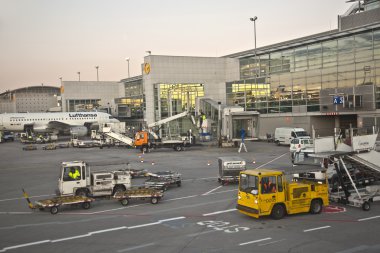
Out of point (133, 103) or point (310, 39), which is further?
point (133, 103)

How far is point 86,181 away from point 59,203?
2.92 metres

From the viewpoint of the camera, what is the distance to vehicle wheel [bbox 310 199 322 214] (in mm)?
18938

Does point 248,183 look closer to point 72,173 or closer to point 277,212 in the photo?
point 277,212

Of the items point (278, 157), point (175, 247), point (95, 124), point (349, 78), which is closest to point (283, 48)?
point (349, 78)

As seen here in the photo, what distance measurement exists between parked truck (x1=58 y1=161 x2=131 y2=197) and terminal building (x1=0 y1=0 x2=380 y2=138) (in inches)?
1369

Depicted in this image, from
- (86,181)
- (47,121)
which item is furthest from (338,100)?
(47,121)

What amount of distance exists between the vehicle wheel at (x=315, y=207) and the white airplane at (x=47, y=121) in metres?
63.7

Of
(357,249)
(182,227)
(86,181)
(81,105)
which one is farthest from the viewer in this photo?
(81,105)

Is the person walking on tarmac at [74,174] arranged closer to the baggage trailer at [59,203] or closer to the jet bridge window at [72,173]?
the jet bridge window at [72,173]

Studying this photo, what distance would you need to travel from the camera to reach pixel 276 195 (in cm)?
1795

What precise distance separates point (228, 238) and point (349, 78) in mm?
44884

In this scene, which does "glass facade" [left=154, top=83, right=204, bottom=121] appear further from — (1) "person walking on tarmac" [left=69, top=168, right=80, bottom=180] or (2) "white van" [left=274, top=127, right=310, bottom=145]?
(1) "person walking on tarmac" [left=69, top=168, right=80, bottom=180]

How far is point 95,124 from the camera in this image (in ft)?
273

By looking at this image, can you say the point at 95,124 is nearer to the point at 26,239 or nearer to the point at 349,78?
the point at 349,78
